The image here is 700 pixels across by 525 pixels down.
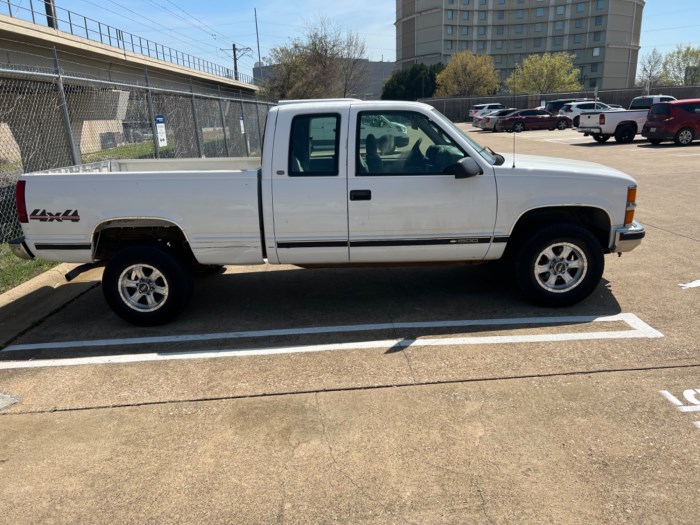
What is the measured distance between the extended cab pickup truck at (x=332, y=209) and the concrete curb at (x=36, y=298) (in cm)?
82

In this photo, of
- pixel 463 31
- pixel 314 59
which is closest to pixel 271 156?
pixel 314 59

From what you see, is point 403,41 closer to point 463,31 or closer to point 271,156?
point 463,31

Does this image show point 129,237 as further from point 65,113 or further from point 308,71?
point 308,71

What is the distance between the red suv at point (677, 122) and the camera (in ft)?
64.8

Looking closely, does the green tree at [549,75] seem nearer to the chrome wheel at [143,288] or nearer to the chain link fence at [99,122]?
the chain link fence at [99,122]

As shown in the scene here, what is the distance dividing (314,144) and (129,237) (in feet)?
6.43

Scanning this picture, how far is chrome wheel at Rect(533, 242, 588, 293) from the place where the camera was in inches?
193

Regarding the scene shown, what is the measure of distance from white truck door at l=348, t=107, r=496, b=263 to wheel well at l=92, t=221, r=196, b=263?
67.1 inches

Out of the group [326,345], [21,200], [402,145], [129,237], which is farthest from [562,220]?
[21,200]

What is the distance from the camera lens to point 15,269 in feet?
21.1

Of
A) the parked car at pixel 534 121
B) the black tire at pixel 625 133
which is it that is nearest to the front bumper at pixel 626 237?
the black tire at pixel 625 133

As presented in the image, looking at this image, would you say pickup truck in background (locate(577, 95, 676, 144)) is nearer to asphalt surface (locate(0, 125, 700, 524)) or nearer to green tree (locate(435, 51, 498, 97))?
asphalt surface (locate(0, 125, 700, 524))

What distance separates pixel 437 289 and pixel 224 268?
9.16 feet

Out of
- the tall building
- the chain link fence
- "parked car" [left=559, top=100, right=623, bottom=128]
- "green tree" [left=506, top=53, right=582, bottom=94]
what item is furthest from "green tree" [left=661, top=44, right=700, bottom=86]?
the chain link fence
